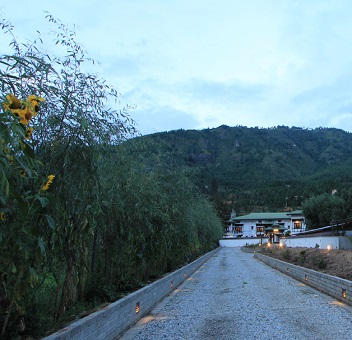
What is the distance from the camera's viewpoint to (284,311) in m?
8.98


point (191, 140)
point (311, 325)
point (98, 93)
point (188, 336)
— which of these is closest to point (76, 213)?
point (98, 93)

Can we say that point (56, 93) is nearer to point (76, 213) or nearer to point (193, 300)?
point (76, 213)

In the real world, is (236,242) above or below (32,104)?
below

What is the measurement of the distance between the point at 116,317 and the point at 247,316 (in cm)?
319

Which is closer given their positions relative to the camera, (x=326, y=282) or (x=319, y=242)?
(x=326, y=282)

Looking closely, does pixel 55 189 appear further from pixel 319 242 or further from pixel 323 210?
pixel 323 210

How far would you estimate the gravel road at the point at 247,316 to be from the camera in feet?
22.6

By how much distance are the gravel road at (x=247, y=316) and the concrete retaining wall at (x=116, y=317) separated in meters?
0.21

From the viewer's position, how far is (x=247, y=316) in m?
8.52

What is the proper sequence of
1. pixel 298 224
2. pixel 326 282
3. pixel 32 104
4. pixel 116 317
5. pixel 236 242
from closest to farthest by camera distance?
pixel 32 104
pixel 116 317
pixel 326 282
pixel 236 242
pixel 298 224

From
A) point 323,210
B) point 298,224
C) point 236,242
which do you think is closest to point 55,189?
point 323,210

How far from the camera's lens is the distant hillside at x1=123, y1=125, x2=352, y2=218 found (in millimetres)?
119812

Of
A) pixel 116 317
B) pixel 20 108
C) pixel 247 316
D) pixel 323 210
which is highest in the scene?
pixel 323 210

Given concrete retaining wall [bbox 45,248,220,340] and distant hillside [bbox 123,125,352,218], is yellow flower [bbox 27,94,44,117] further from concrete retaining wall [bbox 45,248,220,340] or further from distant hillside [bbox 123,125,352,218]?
distant hillside [bbox 123,125,352,218]
